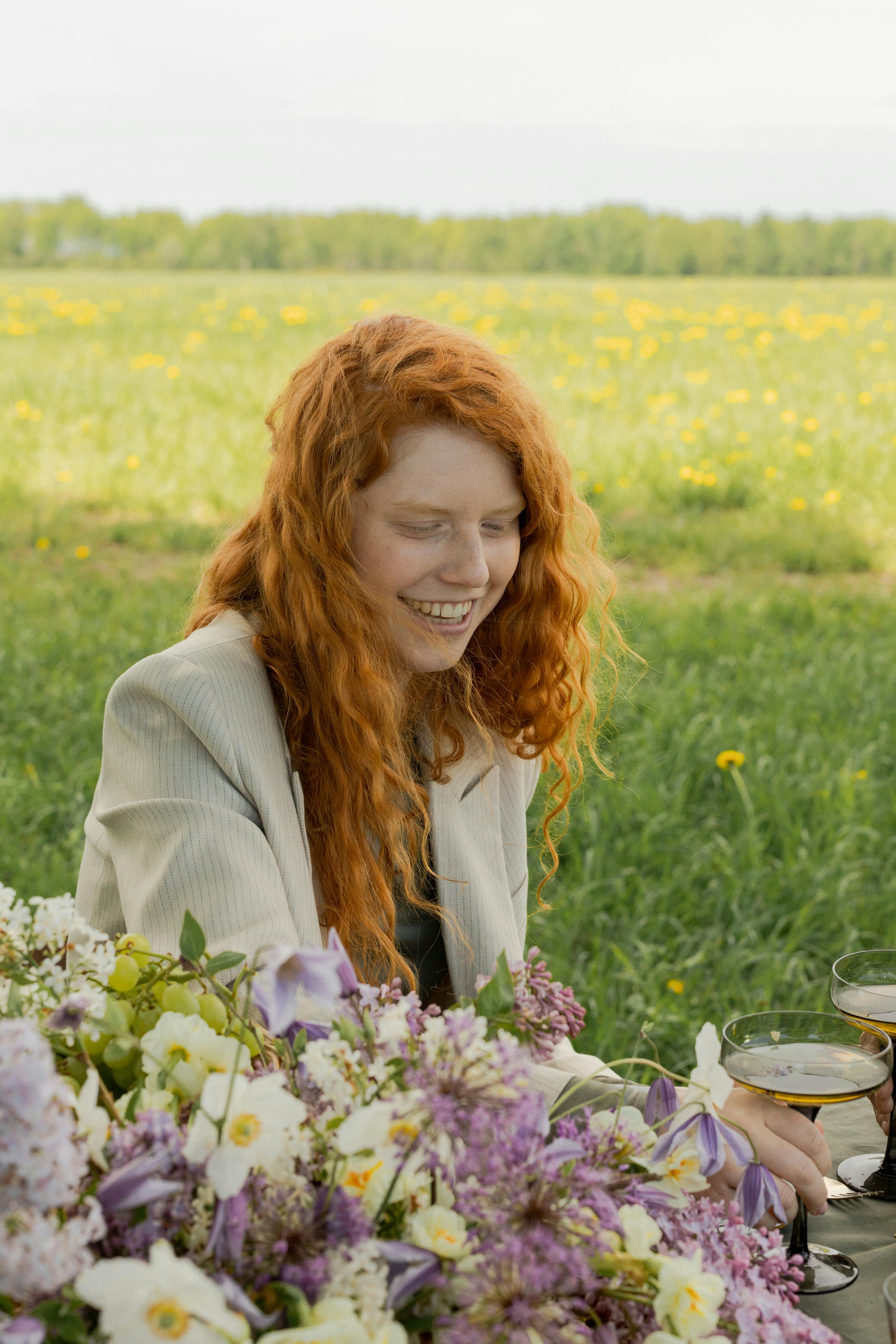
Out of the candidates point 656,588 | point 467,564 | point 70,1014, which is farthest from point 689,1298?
point 656,588

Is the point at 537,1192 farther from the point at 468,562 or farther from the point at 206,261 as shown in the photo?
the point at 206,261

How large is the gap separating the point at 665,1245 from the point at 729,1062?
1.26 feet

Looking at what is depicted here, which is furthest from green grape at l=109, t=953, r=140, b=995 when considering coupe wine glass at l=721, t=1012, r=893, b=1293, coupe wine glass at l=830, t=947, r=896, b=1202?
coupe wine glass at l=830, t=947, r=896, b=1202

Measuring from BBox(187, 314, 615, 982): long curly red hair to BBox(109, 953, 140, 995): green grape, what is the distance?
0.90 m

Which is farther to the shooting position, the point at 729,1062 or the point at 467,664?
the point at 467,664

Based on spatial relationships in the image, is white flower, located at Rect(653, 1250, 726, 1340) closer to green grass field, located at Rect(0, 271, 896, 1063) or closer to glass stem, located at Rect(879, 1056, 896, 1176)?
glass stem, located at Rect(879, 1056, 896, 1176)

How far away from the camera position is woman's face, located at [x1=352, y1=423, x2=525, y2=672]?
1646 mm

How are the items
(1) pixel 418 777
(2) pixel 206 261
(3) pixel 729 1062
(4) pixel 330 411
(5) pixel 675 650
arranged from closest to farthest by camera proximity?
(3) pixel 729 1062 → (4) pixel 330 411 → (1) pixel 418 777 → (5) pixel 675 650 → (2) pixel 206 261

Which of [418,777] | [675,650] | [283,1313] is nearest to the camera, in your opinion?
[283,1313]

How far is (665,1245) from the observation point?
72 centimetres

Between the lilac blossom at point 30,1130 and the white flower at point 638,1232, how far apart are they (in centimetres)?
31

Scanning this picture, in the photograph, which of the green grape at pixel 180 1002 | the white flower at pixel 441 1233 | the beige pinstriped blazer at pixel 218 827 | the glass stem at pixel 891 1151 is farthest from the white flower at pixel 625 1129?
the glass stem at pixel 891 1151

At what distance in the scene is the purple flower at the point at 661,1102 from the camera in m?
0.79

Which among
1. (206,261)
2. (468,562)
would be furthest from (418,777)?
(206,261)
